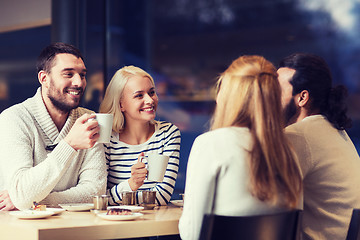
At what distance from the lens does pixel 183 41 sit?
23.7 ft

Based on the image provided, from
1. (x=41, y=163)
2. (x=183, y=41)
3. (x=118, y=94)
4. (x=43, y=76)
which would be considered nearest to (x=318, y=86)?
(x=118, y=94)

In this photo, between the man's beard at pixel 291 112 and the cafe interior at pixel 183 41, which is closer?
the man's beard at pixel 291 112

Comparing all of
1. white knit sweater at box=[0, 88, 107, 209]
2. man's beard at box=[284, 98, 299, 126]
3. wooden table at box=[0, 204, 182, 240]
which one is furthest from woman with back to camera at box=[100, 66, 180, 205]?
man's beard at box=[284, 98, 299, 126]

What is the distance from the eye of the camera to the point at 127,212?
1.92 metres

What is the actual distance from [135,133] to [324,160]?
3.43 feet

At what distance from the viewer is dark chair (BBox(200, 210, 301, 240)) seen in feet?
4.75

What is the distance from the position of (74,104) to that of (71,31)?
1460 mm

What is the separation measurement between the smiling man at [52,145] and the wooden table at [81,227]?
177mm

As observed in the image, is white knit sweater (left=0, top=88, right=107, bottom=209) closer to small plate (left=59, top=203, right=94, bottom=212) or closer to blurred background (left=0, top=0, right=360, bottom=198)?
small plate (left=59, top=203, right=94, bottom=212)

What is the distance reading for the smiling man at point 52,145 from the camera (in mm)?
2094

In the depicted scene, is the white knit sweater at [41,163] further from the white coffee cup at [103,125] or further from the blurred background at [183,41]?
the blurred background at [183,41]

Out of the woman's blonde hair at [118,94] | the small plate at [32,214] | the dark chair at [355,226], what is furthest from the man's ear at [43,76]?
the dark chair at [355,226]

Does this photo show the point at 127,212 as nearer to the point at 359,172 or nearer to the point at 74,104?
the point at 74,104

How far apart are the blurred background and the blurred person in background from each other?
220cm
